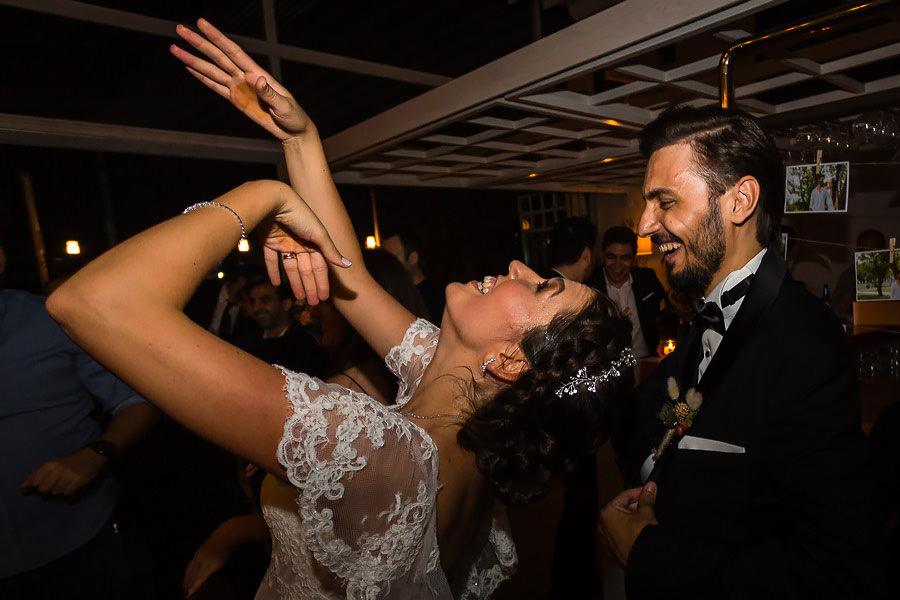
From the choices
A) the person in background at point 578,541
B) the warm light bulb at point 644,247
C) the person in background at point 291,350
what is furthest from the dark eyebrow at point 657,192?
the warm light bulb at point 644,247

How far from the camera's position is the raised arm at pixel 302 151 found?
3.65ft

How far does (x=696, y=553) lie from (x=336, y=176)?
4817 mm

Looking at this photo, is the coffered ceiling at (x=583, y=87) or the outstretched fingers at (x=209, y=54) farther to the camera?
the coffered ceiling at (x=583, y=87)

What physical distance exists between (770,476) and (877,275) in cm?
101

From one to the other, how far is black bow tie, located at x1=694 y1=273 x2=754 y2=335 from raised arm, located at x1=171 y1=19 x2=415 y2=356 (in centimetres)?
96

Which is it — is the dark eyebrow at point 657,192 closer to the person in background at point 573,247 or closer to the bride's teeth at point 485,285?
the bride's teeth at point 485,285

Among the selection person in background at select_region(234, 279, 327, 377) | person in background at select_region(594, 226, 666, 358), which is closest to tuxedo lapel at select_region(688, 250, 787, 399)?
person in background at select_region(234, 279, 327, 377)

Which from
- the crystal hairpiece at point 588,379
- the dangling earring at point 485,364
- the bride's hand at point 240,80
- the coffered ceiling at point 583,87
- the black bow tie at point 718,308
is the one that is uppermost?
the coffered ceiling at point 583,87

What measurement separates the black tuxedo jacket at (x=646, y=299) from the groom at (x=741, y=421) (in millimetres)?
3305

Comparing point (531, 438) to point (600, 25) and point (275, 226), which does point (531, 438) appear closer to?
point (275, 226)

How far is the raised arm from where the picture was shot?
111 centimetres

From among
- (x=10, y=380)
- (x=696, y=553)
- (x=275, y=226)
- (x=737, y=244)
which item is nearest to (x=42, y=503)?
(x=10, y=380)

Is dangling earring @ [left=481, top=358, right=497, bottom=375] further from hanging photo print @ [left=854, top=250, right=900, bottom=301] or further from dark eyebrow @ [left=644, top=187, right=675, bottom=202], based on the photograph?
hanging photo print @ [left=854, top=250, right=900, bottom=301]

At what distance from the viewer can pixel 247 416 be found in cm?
81
